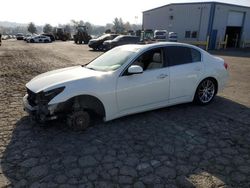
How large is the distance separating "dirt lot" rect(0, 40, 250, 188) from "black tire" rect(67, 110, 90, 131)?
144 millimetres

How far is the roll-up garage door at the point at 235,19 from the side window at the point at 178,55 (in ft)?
101

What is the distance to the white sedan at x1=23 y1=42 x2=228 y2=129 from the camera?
428 cm

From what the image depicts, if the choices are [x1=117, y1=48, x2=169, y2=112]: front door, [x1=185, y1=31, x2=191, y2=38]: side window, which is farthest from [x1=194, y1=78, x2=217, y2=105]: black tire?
[x1=185, y1=31, x2=191, y2=38]: side window

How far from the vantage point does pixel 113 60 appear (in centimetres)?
520

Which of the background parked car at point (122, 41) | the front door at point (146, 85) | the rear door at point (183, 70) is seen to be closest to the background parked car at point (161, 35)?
the background parked car at point (122, 41)

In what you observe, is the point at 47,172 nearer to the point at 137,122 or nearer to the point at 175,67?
the point at 137,122

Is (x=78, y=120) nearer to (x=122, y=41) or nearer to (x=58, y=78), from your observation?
(x=58, y=78)

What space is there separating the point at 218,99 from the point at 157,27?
110ft

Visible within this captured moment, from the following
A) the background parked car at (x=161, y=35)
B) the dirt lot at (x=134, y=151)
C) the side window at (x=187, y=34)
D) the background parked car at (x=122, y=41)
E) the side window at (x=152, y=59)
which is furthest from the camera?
the side window at (x=187, y=34)

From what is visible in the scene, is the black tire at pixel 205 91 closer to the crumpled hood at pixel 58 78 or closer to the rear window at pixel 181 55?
the rear window at pixel 181 55

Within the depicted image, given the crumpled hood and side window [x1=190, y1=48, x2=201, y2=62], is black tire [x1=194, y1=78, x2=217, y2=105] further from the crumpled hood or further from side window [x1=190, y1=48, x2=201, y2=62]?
the crumpled hood

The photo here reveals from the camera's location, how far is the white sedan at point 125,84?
14.0 ft

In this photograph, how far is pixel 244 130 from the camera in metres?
4.73

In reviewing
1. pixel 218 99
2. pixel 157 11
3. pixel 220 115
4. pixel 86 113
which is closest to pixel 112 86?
pixel 86 113
